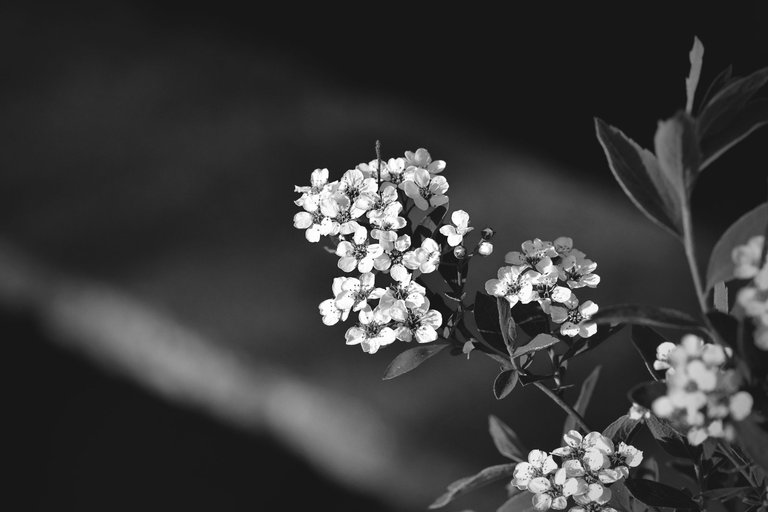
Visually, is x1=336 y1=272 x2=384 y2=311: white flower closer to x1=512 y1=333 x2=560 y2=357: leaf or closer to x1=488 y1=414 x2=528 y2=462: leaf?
x1=512 y1=333 x2=560 y2=357: leaf

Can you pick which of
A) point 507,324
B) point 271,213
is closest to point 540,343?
point 507,324

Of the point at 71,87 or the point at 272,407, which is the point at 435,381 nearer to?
the point at 272,407

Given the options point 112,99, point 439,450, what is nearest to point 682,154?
point 439,450

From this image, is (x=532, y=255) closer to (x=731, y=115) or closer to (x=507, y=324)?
(x=507, y=324)

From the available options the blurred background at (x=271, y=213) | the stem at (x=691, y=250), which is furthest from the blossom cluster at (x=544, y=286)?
the blurred background at (x=271, y=213)

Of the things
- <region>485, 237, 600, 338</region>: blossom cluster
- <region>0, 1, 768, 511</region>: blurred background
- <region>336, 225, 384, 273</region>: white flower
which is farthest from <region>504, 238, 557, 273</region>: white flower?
<region>0, 1, 768, 511</region>: blurred background

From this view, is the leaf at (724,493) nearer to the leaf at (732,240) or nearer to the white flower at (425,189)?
A: the leaf at (732,240)
